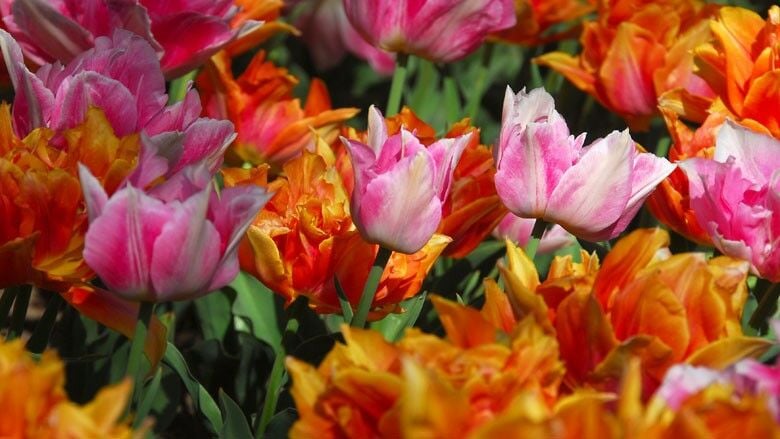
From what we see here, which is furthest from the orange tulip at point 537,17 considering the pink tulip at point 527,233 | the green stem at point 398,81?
the pink tulip at point 527,233

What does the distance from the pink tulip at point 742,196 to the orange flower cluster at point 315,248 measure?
257 mm

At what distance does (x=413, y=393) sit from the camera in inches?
33.6

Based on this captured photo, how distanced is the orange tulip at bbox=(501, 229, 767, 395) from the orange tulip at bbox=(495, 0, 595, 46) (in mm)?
1098

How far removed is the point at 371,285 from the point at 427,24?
23.0 inches

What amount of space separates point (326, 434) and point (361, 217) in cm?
30

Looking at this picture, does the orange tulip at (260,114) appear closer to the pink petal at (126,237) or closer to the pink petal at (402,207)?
the pink petal at (402,207)

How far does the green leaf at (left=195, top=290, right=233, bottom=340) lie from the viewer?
5.95ft

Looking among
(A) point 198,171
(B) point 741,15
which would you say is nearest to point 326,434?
(A) point 198,171

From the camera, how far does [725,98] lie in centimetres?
165

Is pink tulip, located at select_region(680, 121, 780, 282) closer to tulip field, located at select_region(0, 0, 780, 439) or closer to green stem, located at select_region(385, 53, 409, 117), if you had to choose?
tulip field, located at select_region(0, 0, 780, 439)

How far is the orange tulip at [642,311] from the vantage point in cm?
104

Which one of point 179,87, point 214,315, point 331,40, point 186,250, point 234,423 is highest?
point 186,250

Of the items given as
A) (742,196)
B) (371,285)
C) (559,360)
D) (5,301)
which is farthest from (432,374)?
(5,301)

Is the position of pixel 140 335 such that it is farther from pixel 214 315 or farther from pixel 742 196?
pixel 214 315
